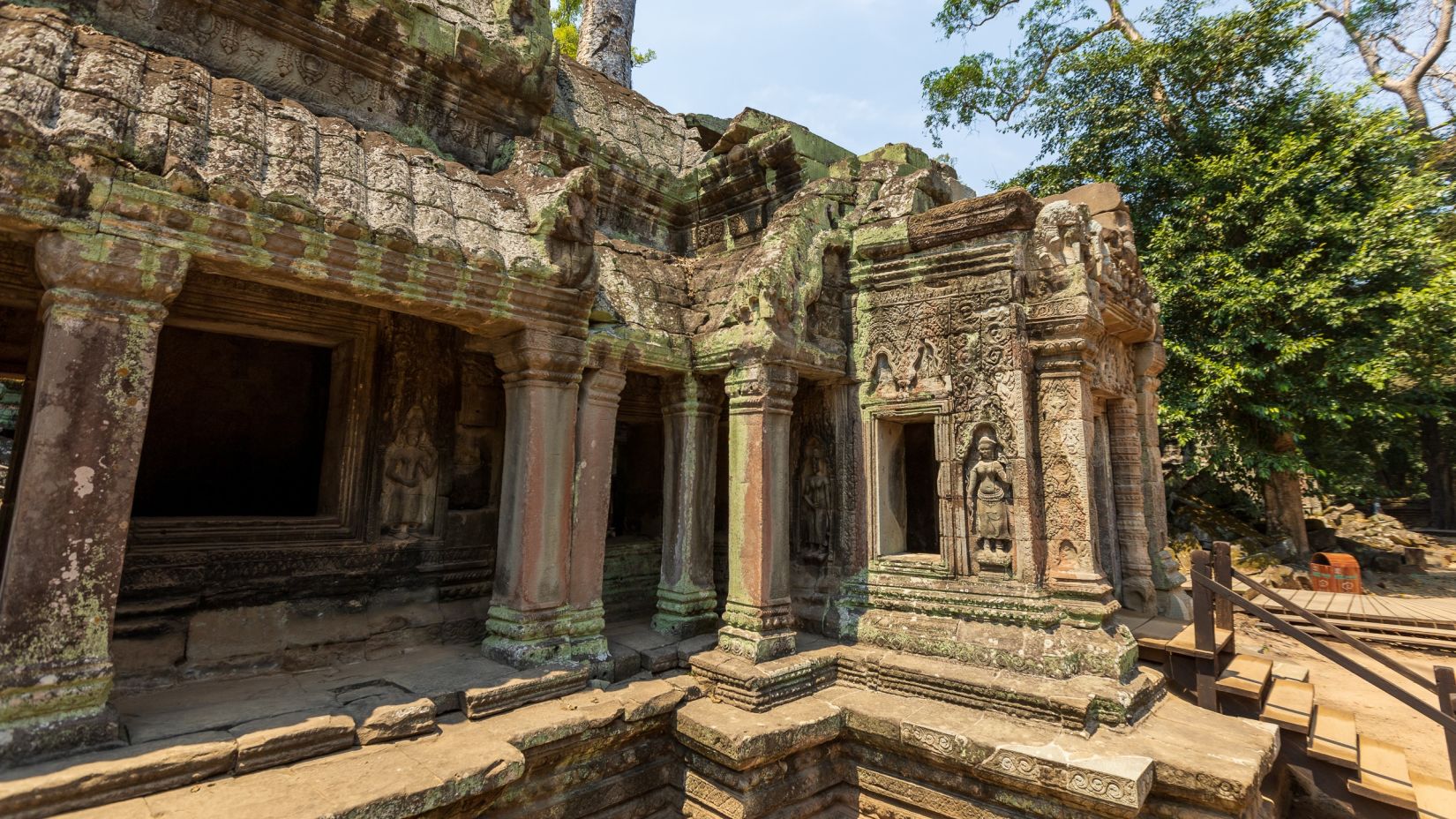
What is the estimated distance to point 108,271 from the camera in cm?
323

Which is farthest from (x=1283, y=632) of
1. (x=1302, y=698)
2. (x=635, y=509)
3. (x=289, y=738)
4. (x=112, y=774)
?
(x=112, y=774)

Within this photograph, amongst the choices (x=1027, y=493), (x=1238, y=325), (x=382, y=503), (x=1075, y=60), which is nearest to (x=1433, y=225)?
(x=1238, y=325)

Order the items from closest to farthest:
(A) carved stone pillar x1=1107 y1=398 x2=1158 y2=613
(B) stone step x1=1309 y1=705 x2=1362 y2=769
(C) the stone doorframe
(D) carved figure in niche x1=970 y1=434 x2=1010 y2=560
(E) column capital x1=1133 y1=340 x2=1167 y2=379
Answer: (B) stone step x1=1309 y1=705 x2=1362 y2=769 → (D) carved figure in niche x1=970 y1=434 x2=1010 y2=560 → (C) the stone doorframe → (A) carved stone pillar x1=1107 y1=398 x2=1158 y2=613 → (E) column capital x1=1133 y1=340 x2=1167 y2=379

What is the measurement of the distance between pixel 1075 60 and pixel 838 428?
14557 millimetres

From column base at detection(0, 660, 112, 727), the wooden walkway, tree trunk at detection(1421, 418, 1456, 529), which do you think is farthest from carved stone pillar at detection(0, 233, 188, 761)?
tree trunk at detection(1421, 418, 1456, 529)

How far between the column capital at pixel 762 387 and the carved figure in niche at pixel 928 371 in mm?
1095

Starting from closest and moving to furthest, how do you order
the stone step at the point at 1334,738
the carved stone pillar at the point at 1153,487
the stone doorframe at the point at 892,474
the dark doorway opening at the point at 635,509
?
the stone step at the point at 1334,738 → the stone doorframe at the point at 892,474 → the dark doorway opening at the point at 635,509 → the carved stone pillar at the point at 1153,487

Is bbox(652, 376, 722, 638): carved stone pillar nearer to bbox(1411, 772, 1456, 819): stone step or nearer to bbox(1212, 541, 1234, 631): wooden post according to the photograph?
bbox(1212, 541, 1234, 631): wooden post

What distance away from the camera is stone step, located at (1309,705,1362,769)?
15.5ft

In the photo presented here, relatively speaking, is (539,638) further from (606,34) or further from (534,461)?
(606,34)

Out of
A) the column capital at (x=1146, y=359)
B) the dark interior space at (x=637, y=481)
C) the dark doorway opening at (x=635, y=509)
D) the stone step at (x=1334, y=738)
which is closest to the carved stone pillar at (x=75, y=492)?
the dark doorway opening at (x=635, y=509)

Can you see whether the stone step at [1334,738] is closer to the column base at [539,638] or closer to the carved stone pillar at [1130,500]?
the carved stone pillar at [1130,500]

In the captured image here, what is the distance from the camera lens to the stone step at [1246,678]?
5152mm

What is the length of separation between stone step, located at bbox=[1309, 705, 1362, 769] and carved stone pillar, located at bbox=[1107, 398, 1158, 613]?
199cm
